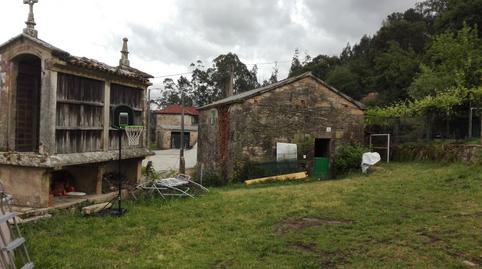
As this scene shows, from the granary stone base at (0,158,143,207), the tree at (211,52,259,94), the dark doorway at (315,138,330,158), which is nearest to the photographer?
the granary stone base at (0,158,143,207)

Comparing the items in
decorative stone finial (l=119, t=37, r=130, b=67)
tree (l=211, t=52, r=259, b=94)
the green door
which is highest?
tree (l=211, t=52, r=259, b=94)

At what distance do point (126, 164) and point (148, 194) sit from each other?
2.11 metres

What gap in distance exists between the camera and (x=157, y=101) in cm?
9244

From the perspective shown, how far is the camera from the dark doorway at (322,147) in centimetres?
2005

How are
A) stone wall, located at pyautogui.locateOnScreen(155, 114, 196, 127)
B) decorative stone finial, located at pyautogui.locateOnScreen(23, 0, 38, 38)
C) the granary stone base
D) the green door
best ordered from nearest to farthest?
the granary stone base
decorative stone finial, located at pyautogui.locateOnScreen(23, 0, 38, 38)
the green door
stone wall, located at pyautogui.locateOnScreen(155, 114, 196, 127)

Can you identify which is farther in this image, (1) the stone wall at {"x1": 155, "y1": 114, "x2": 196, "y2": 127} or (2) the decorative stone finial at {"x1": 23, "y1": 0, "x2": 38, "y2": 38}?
(1) the stone wall at {"x1": 155, "y1": 114, "x2": 196, "y2": 127}

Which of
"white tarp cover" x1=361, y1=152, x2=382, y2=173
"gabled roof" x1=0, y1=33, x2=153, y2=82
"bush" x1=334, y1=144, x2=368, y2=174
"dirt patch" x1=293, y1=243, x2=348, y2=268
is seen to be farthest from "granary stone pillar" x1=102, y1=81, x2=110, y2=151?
"bush" x1=334, y1=144, x2=368, y2=174

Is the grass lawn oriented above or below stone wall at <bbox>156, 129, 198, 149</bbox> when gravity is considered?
below

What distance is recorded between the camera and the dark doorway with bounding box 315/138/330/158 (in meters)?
20.1

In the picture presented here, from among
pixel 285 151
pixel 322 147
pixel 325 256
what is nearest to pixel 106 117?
pixel 325 256

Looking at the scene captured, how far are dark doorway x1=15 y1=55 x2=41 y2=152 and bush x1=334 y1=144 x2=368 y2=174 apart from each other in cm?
1325

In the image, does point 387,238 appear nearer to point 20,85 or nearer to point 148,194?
point 148,194

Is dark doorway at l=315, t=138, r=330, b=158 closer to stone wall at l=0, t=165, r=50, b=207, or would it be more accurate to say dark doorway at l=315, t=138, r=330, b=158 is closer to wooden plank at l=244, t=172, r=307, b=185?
wooden plank at l=244, t=172, r=307, b=185

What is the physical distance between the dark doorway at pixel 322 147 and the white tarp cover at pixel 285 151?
1.77 m
